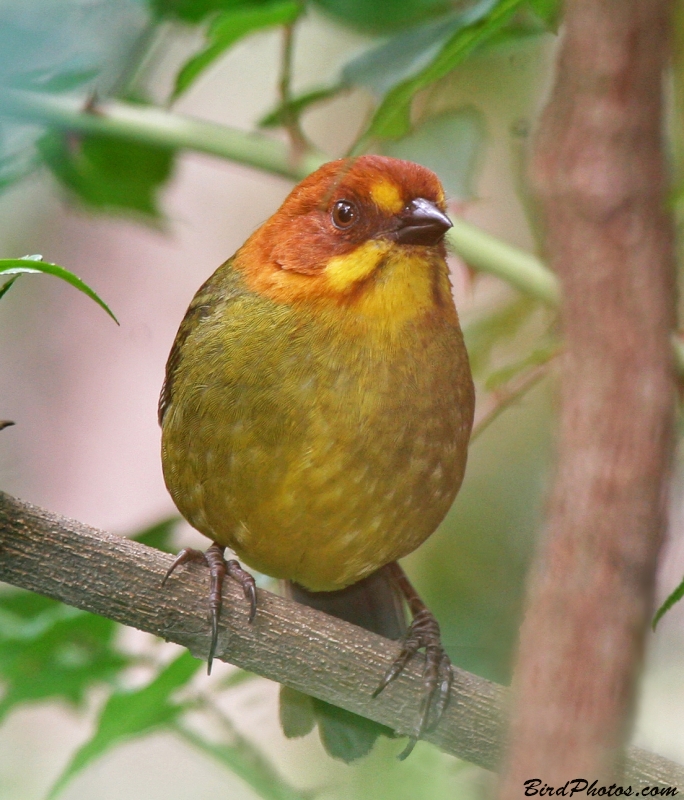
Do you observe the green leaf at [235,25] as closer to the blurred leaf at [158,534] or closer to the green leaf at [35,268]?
the green leaf at [35,268]

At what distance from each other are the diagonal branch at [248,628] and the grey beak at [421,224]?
32.0 inches

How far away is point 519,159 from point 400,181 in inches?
12.6

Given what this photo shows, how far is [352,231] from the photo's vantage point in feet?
7.61

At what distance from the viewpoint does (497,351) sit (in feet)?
10.4

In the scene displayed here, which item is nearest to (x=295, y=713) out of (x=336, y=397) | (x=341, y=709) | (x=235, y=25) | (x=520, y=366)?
(x=341, y=709)

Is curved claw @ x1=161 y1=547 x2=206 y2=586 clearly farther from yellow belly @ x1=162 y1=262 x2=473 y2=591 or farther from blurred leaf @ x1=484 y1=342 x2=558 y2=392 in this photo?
blurred leaf @ x1=484 y1=342 x2=558 y2=392

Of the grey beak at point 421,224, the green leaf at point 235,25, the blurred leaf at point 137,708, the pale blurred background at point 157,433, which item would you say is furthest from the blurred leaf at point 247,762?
the green leaf at point 235,25

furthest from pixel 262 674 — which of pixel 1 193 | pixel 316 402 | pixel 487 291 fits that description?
pixel 487 291

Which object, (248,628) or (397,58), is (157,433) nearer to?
(248,628)

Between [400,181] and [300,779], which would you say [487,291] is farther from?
[300,779]

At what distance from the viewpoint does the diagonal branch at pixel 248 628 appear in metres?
1.78

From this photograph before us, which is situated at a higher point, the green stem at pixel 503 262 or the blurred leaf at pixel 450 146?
the blurred leaf at pixel 450 146

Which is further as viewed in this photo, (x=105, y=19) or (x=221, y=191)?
(x=221, y=191)

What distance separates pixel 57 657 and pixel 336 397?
3.11 ft
